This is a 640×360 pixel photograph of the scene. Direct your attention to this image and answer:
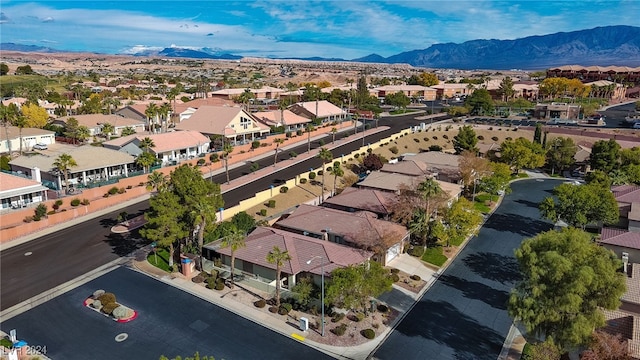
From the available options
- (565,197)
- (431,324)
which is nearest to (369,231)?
(431,324)

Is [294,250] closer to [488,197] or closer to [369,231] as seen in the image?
[369,231]

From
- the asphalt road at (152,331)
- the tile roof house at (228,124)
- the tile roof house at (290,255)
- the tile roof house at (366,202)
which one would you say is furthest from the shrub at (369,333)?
the tile roof house at (228,124)

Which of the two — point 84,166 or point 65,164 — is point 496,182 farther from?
point 65,164

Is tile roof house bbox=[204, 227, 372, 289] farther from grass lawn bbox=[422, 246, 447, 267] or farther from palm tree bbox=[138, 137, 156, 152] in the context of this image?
palm tree bbox=[138, 137, 156, 152]

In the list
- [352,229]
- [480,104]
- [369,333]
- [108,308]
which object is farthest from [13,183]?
[480,104]

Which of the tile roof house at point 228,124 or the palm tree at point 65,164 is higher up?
the tile roof house at point 228,124

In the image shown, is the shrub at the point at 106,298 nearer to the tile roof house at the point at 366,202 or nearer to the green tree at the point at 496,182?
the tile roof house at the point at 366,202
